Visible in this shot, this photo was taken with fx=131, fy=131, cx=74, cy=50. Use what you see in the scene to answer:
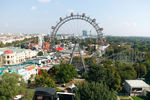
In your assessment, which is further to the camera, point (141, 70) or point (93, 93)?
point (141, 70)

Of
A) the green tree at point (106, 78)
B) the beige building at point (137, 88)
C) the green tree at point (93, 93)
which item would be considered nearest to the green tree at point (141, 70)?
the beige building at point (137, 88)

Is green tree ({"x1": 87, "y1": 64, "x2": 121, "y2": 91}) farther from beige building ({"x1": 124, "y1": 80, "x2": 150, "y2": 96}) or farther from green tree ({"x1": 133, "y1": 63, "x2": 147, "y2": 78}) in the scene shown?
green tree ({"x1": 133, "y1": 63, "x2": 147, "y2": 78})

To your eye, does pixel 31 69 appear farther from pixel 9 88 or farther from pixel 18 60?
pixel 18 60

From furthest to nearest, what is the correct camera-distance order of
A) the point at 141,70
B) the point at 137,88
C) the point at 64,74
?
the point at 141,70 < the point at 64,74 < the point at 137,88

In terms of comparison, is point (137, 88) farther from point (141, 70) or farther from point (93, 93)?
point (93, 93)

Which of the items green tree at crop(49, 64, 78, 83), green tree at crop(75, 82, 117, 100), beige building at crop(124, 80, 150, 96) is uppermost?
green tree at crop(75, 82, 117, 100)

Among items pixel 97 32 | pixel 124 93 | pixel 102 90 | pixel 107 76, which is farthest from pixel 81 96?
pixel 97 32

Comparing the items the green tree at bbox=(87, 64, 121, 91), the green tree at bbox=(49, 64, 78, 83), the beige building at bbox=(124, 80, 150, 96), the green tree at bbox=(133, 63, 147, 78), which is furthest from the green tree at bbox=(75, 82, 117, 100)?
the green tree at bbox=(133, 63, 147, 78)

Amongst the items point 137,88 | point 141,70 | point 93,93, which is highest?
point 93,93

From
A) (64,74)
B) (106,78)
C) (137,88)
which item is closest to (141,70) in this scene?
(137,88)

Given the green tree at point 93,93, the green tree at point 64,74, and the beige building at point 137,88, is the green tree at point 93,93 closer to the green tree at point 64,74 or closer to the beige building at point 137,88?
the beige building at point 137,88

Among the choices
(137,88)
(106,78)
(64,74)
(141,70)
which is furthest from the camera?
(141,70)

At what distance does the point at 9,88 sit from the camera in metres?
10.9

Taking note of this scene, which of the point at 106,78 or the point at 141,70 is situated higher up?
the point at 106,78
